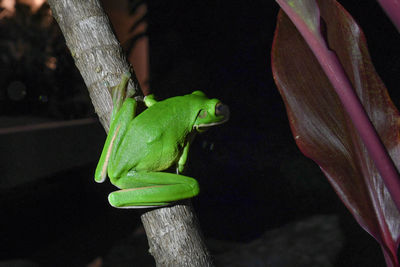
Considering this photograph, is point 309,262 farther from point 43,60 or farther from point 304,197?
point 43,60

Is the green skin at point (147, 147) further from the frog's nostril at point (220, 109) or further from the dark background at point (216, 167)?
the dark background at point (216, 167)

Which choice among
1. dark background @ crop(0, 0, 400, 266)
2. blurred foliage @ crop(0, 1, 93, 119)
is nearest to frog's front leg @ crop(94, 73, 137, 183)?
dark background @ crop(0, 0, 400, 266)

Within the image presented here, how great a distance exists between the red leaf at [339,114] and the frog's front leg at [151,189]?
19 centimetres

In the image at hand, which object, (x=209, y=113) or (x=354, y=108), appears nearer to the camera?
(x=354, y=108)

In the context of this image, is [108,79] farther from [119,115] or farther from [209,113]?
[209,113]

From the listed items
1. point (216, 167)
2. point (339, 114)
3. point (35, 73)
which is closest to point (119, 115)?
point (339, 114)

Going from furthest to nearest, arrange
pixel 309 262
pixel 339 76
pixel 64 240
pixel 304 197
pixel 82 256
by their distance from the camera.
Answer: pixel 304 197 → pixel 64 240 → pixel 82 256 → pixel 309 262 → pixel 339 76

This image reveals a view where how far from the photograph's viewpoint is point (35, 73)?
288 centimetres

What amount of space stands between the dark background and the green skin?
4.41 ft

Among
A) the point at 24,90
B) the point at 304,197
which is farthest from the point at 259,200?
the point at 24,90

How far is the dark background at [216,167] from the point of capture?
1.98 m

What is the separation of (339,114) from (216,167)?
2.05 m

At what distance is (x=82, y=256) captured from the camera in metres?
1.84

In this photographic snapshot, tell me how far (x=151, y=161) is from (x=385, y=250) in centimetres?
36
